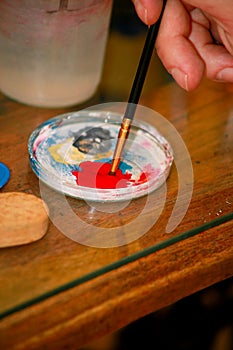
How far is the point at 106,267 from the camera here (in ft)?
1.94

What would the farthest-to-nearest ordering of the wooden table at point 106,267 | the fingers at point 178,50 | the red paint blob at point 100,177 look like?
the fingers at point 178,50 < the red paint blob at point 100,177 < the wooden table at point 106,267

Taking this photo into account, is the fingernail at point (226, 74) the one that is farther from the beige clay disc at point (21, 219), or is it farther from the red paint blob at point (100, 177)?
the beige clay disc at point (21, 219)

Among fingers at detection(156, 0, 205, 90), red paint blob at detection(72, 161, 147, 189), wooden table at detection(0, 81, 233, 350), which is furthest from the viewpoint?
fingers at detection(156, 0, 205, 90)

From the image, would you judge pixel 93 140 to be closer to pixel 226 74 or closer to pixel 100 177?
pixel 100 177

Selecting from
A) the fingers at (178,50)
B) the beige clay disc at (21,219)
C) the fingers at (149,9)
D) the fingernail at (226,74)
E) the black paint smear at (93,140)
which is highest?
the fingers at (149,9)

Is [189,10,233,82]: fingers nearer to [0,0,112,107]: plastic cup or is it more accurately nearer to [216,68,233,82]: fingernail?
[216,68,233,82]: fingernail

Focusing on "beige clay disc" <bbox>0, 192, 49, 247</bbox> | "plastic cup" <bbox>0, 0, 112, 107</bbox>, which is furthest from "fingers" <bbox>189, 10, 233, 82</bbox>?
"beige clay disc" <bbox>0, 192, 49, 247</bbox>

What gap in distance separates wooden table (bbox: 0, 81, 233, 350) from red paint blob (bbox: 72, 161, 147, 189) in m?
0.03

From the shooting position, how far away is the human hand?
79 cm

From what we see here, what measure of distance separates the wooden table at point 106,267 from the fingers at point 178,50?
10 cm

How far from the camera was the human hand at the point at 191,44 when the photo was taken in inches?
31.0

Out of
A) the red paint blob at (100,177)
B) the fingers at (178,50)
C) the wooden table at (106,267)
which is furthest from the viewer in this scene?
the fingers at (178,50)

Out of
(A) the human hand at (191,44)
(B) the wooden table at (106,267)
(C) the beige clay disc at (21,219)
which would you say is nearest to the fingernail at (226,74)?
(A) the human hand at (191,44)

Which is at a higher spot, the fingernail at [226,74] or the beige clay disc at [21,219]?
the fingernail at [226,74]
